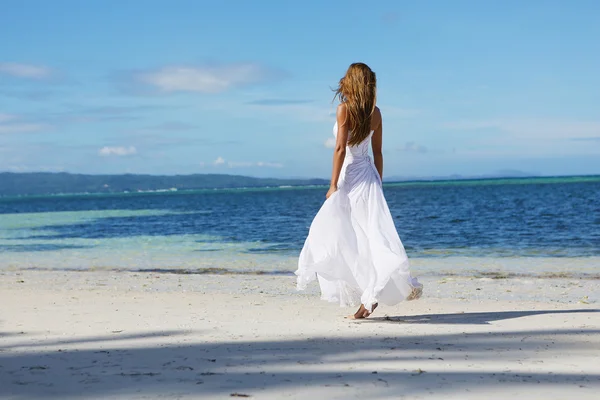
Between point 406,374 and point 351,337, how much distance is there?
1389mm

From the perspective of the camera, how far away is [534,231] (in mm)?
22094

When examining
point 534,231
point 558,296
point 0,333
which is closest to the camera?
point 0,333

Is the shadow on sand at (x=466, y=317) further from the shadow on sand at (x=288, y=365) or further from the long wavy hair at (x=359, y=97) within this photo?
the long wavy hair at (x=359, y=97)

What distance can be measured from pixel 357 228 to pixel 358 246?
18 cm

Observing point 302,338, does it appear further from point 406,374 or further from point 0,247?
point 0,247

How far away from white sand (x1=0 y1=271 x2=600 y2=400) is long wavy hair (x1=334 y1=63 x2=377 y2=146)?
182cm

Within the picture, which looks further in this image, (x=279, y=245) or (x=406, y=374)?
(x=279, y=245)

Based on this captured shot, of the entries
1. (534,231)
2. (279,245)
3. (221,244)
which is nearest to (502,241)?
(534,231)

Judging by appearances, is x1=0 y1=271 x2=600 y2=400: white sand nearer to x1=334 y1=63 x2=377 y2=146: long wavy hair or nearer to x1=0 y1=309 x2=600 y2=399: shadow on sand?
x1=0 y1=309 x2=600 y2=399: shadow on sand

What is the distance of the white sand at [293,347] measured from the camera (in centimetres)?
394

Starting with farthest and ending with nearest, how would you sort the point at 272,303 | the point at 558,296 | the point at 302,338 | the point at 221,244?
the point at 221,244 < the point at 558,296 < the point at 272,303 < the point at 302,338

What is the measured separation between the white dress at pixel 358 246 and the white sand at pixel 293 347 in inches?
13.6

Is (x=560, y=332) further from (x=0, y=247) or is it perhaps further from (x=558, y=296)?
(x=0, y=247)

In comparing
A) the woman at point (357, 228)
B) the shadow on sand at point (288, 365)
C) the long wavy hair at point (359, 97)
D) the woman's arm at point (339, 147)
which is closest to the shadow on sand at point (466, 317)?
the woman at point (357, 228)
